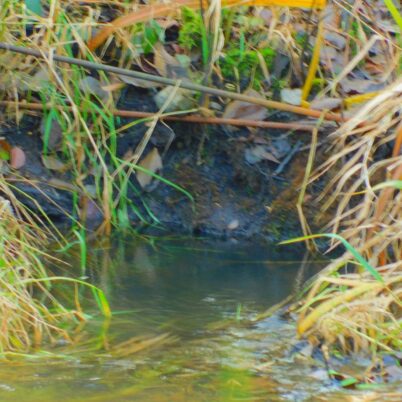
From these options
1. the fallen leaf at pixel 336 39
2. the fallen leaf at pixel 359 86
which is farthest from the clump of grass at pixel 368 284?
the fallen leaf at pixel 336 39

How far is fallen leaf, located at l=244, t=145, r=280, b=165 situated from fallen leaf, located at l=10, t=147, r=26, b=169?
3.05 ft

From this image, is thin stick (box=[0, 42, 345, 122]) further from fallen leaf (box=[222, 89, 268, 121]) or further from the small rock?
the small rock

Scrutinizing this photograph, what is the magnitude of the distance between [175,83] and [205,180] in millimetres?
531

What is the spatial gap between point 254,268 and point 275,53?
1041mm

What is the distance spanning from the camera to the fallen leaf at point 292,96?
4258mm

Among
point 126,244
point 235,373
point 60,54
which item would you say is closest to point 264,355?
point 235,373

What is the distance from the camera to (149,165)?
4.30 meters

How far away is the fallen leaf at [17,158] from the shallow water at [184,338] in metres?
0.55

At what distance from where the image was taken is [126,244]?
161 inches

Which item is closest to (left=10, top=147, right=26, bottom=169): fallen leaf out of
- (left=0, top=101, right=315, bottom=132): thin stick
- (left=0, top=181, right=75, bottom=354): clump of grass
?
(left=0, top=101, right=315, bottom=132): thin stick

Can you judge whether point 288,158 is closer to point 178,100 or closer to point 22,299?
point 178,100

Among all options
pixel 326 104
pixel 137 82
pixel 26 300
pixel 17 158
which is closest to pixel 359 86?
pixel 326 104

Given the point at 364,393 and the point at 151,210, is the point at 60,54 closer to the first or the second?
the point at 151,210

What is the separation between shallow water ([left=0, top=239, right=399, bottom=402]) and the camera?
266 centimetres
